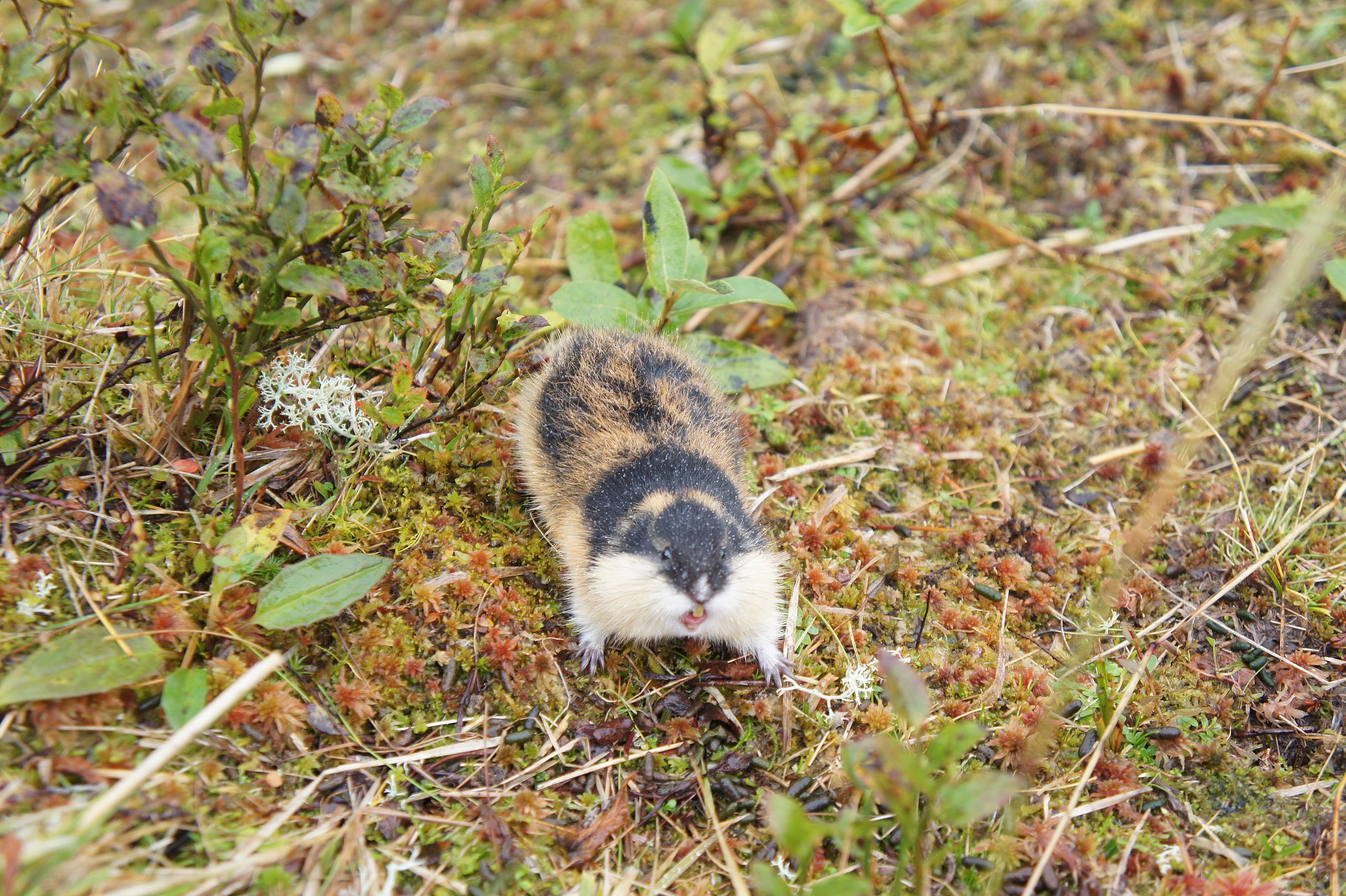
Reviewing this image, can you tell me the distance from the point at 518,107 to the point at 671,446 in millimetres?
5070

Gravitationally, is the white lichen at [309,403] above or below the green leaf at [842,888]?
above

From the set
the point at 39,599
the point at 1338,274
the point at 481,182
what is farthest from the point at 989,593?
the point at 39,599

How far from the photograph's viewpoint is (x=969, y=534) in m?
5.51

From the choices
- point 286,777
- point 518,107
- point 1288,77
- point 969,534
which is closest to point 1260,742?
point 969,534

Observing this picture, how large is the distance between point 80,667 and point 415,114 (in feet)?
9.27

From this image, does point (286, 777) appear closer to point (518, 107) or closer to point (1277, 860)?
point (1277, 860)

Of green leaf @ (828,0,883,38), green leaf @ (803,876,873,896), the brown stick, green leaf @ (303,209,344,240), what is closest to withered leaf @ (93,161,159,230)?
green leaf @ (303,209,344,240)

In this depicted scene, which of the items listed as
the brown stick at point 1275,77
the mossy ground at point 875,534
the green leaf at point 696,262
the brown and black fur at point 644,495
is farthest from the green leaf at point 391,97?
the brown stick at point 1275,77

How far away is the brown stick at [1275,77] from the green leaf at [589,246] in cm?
542

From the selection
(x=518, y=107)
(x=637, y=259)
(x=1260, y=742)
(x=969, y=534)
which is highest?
(x=518, y=107)

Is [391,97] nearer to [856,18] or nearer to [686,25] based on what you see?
[856,18]

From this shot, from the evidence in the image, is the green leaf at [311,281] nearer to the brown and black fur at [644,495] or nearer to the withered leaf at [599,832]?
the brown and black fur at [644,495]

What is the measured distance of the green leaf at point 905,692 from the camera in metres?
3.46

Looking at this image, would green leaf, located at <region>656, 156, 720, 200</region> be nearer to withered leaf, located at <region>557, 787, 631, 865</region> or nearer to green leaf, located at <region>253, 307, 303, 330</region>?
green leaf, located at <region>253, 307, 303, 330</region>
